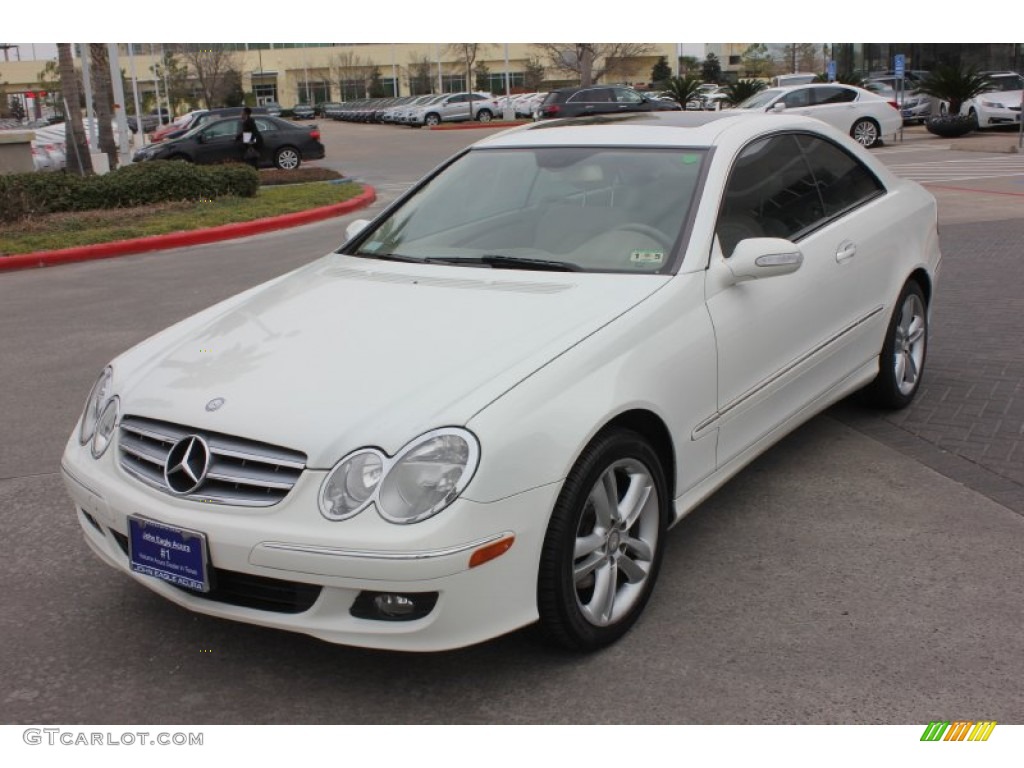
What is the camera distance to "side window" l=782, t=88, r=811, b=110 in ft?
77.3

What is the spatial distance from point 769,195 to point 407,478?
2.35 metres

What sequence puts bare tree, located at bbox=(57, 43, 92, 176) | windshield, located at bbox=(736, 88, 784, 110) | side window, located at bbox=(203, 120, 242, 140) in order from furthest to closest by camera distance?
1. side window, located at bbox=(203, 120, 242, 140)
2. windshield, located at bbox=(736, 88, 784, 110)
3. bare tree, located at bbox=(57, 43, 92, 176)

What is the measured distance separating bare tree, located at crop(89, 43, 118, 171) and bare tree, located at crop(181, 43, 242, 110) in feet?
156

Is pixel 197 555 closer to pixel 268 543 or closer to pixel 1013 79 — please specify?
pixel 268 543

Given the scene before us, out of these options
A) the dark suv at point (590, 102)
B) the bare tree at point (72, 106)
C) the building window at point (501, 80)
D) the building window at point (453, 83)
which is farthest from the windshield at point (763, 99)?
the building window at point (453, 83)

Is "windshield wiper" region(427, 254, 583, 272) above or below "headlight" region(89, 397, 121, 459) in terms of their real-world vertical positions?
above

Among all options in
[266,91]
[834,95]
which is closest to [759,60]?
[266,91]

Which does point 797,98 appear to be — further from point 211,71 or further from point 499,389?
point 211,71

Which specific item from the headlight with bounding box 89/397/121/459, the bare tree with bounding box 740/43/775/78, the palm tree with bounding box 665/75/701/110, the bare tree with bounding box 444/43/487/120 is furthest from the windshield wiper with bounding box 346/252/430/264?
the bare tree with bounding box 740/43/775/78

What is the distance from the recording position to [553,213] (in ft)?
14.4

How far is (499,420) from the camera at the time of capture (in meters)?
3.01

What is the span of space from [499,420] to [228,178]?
14.5m

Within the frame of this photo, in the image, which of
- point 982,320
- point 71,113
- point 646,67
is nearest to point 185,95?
point 646,67

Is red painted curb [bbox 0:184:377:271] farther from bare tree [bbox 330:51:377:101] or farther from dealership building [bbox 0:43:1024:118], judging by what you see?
bare tree [bbox 330:51:377:101]
